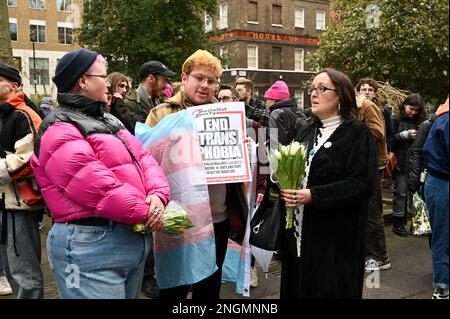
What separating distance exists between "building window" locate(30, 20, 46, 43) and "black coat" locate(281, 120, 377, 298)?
43809 millimetres

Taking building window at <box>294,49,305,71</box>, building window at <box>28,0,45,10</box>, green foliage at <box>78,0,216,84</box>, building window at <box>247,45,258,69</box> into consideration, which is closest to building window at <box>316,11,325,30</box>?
building window at <box>294,49,305,71</box>

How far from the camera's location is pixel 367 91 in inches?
224

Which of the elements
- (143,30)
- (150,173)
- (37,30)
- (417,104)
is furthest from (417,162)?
(37,30)

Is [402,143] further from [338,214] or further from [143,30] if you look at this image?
[143,30]

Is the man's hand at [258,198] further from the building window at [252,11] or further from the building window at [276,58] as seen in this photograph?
the building window at [276,58]

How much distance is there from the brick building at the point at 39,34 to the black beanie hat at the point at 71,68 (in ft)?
132

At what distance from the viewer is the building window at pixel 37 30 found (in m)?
42.0

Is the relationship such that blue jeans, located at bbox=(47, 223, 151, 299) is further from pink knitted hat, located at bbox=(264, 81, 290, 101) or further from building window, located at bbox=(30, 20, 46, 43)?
building window, located at bbox=(30, 20, 46, 43)

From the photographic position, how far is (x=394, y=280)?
15.7ft

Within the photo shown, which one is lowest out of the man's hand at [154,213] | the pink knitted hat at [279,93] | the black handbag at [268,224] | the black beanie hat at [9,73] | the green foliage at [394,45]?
the black handbag at [268,224]

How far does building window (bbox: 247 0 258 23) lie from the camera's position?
113ft

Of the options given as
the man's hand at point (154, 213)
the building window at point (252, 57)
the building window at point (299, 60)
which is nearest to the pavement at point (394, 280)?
the man's hand at point (154, 213)
